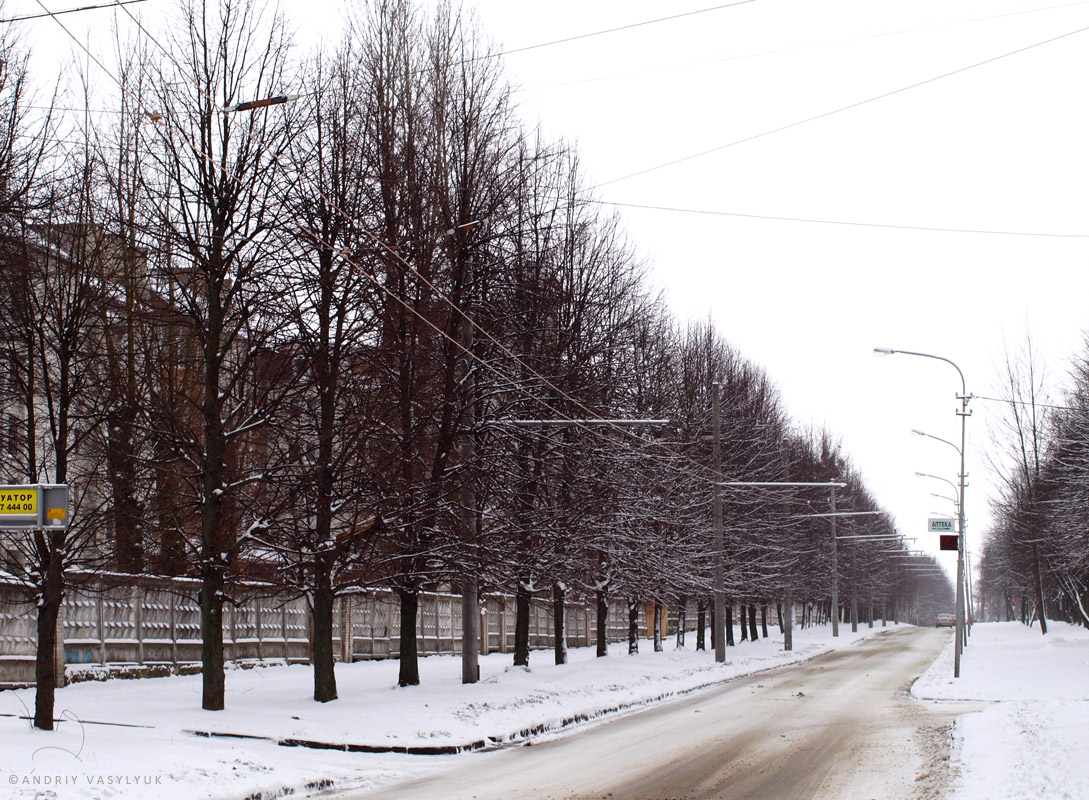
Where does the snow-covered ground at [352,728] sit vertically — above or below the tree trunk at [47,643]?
below

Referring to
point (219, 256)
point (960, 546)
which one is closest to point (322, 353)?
point (219, 256)

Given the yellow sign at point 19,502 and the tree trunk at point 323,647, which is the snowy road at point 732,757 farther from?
the yellow sign at point 19,502

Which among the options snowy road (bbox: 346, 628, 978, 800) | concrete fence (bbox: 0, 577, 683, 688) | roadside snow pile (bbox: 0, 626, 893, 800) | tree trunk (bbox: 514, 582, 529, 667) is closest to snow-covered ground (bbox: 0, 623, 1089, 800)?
roadside snow pile (bbox: 0, 626, 893, 800)

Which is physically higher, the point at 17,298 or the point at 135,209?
the point at 135,209

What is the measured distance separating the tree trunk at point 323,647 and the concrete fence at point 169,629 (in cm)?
57

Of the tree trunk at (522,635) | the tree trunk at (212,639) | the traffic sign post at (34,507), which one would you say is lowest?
the tree trunk at (522,635)

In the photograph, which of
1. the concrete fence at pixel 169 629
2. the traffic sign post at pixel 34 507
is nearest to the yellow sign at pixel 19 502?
the traffic sign post at pixel 34 507

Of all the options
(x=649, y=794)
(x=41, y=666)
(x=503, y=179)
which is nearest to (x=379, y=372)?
(x=503, y=179)

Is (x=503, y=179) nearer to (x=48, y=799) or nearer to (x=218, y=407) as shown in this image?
(x=218, y=407)

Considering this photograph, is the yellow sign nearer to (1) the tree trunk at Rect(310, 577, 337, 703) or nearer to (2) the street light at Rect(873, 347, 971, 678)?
(1) the tree trunk at Rect(310, 577, 337, 703)

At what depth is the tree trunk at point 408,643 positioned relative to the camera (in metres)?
21.1

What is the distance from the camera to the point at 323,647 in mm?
18297

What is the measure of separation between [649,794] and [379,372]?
34.5ft

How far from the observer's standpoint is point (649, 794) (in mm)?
11531
